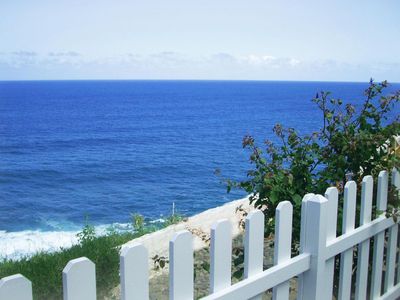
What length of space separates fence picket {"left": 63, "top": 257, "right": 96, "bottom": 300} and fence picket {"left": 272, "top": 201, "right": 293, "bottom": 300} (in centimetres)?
99

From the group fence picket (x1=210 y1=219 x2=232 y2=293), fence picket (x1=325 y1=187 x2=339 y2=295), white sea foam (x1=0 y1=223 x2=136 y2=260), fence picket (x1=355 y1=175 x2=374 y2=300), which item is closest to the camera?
fence picket (x1=210 y1=219 x2=232 y2=293)

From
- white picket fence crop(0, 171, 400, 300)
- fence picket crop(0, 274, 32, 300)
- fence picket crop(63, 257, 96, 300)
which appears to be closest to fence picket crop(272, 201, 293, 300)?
white picket fence crop(0, 171, 400, 300)

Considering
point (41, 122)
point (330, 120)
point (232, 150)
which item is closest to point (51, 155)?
point (232, 150)

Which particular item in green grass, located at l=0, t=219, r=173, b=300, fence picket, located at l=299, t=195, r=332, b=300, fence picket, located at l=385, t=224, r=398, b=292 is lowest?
green grass, located at l=0, t=219, r=173, b=300

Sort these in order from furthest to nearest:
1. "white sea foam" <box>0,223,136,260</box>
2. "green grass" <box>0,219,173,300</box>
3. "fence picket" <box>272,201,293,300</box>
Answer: "white sea foam" <box>0,223,136,260</box> → "green grass" <box>0,219,173,300</box> → "fence picket" <box>272,201,293,300</box>

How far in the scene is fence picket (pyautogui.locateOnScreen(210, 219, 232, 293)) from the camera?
1855mm

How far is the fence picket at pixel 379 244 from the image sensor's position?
299 cm

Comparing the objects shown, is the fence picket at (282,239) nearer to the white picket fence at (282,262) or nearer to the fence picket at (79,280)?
the white picket fence at (282,262)

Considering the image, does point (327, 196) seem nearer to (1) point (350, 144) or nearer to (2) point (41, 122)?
(1) point (350, 144)

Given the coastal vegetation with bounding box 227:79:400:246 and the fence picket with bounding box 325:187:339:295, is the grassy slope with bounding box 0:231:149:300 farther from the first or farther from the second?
the fence picket with bounding box 325:187:339:295

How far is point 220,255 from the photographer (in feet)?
6.18

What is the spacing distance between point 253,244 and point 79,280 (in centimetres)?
87

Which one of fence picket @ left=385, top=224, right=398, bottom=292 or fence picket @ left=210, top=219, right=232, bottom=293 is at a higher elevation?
fence picket @ left=210, top=219, right=232, bottom=293

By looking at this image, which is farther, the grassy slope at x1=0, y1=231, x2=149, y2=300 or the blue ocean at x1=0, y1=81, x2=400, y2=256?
the blue ocean at x1=0, y1=81, x2=400, y2=256
